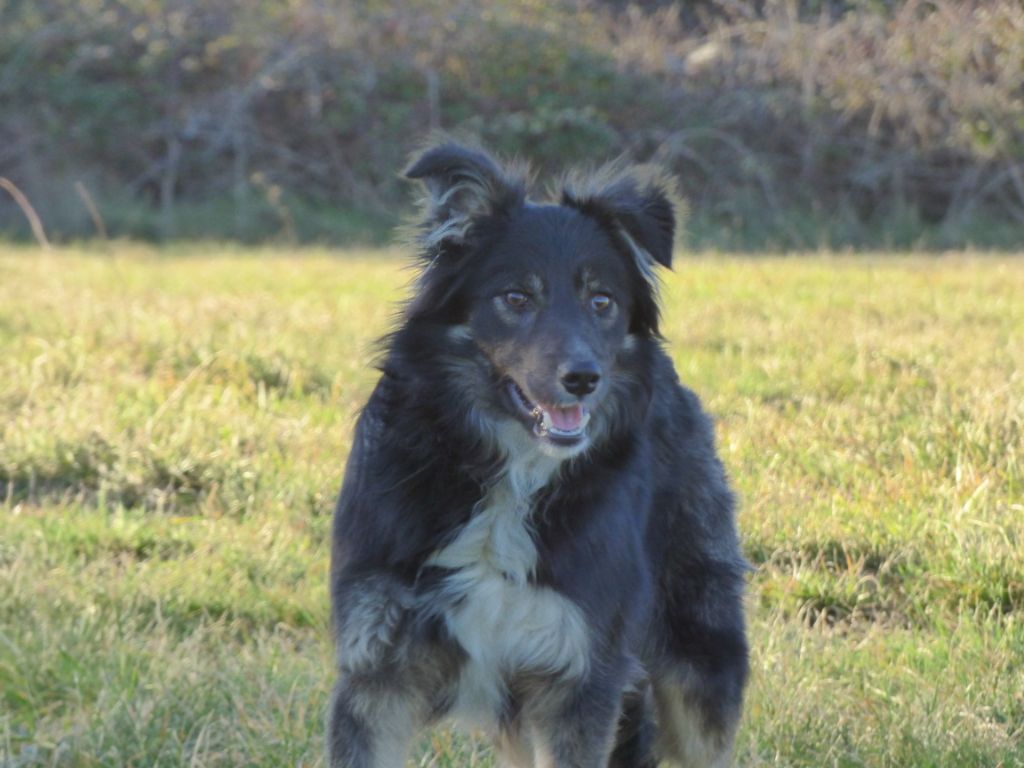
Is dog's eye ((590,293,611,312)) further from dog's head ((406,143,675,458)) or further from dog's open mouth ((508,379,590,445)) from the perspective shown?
dog's open mouth ((508,379,590,445))

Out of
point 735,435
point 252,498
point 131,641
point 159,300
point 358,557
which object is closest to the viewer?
point 358,557

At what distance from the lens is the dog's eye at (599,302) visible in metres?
3.74

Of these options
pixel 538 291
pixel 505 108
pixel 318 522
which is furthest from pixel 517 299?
pixel 505 108

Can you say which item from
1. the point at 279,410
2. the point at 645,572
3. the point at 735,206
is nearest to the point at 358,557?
the point at 645,572

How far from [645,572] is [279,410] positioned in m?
3.73

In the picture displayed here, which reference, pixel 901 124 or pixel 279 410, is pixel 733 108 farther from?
pixel 279 410

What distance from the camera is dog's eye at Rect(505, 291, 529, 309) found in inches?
146

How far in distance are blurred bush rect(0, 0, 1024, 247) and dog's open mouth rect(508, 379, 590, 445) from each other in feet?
38.6

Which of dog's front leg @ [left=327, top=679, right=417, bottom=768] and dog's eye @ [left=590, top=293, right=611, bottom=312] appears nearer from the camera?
dog's front leg @ [left=327, top=679, right=417, bottom=768]

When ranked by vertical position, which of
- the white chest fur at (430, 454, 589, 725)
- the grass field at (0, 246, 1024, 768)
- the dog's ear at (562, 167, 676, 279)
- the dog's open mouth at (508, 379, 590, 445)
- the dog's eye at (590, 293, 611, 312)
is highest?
the dog's ear at (562, 167, 676, 279)

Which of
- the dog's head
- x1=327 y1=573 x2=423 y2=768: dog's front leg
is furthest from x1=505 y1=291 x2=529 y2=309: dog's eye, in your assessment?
x1=327 y1=573 x2=423 y2=768: dog's front leg

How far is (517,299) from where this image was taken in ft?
12.1

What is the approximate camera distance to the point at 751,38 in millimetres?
16984

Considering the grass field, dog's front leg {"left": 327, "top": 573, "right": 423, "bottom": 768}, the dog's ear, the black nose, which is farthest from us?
the grass field
